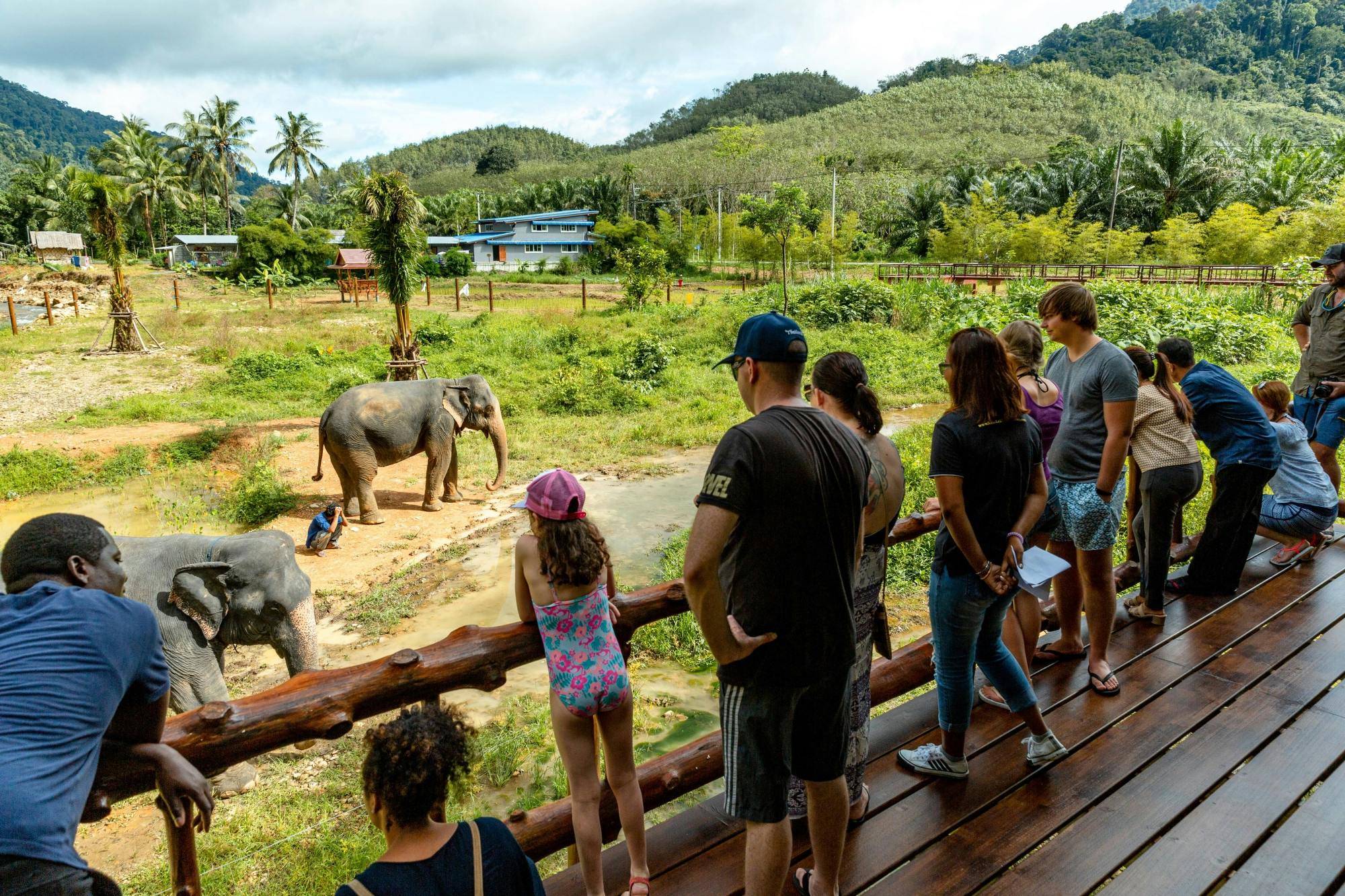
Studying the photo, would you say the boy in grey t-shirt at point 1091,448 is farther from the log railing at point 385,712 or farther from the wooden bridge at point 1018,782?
the log railing at point 385,712

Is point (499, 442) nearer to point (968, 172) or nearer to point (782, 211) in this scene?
point (782, 211)

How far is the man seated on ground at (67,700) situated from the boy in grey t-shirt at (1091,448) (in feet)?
10.3

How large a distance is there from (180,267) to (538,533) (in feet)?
154

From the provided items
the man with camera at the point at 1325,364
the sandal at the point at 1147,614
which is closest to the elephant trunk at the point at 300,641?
Answer: the sandal at the point at 1147,614

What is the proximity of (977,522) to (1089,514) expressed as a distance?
100 centimetres

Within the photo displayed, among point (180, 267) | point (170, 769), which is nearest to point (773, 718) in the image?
point (170, 769)

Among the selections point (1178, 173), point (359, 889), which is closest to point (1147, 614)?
point (359, 889)

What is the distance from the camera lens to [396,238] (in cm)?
1356

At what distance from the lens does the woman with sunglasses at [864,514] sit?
258 cm

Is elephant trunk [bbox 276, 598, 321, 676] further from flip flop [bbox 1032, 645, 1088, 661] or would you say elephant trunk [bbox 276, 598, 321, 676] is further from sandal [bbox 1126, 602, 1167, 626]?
sandal [bbox 1126, 602, 1167, 626]

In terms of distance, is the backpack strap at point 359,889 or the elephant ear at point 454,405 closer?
the backpack strap at point 359,889

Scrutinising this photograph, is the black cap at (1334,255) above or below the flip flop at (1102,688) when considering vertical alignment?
above

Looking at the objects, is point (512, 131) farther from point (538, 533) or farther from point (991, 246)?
point (538, 533)

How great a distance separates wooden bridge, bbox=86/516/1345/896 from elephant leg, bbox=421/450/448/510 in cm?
686
